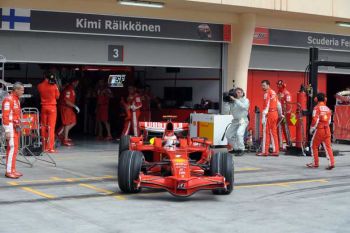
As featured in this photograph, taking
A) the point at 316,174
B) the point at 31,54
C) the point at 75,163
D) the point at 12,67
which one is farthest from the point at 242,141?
the point at 12,67

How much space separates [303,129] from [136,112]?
501cm

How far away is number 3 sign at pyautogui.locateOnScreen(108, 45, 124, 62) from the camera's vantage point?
16.6 meters

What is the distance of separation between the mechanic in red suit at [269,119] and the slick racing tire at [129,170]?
7.23m

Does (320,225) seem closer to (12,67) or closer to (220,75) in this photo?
(220,75)

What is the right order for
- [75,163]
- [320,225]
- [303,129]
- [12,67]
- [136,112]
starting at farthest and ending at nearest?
1. [12,67]
2. [136,112]
3. [303,129]
4. [75,163]
5. [320,225]

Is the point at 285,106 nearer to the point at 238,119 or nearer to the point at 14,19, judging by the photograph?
the point at 238,119

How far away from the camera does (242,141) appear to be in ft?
51.6

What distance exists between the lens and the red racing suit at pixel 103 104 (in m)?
19.3

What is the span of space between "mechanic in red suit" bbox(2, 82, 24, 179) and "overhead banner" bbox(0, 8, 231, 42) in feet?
14.9

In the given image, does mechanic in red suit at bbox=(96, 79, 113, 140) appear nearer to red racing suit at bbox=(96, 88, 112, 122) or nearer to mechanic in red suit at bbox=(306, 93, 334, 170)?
red racing suit at bbox=(96, 88, 112, 122)

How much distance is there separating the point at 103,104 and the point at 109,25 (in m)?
3.77

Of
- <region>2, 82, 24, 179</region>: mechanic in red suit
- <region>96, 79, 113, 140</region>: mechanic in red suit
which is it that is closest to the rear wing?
<region>2, 82, 24, 179</region>: mechanic in red suit

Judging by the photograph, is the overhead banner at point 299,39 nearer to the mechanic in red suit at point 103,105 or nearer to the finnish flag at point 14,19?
the mechanic in red suit at point 103,105

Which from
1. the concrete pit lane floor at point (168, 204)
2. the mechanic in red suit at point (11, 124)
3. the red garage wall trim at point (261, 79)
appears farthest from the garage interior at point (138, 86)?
the mechanic in red suit at point (11, 124)
